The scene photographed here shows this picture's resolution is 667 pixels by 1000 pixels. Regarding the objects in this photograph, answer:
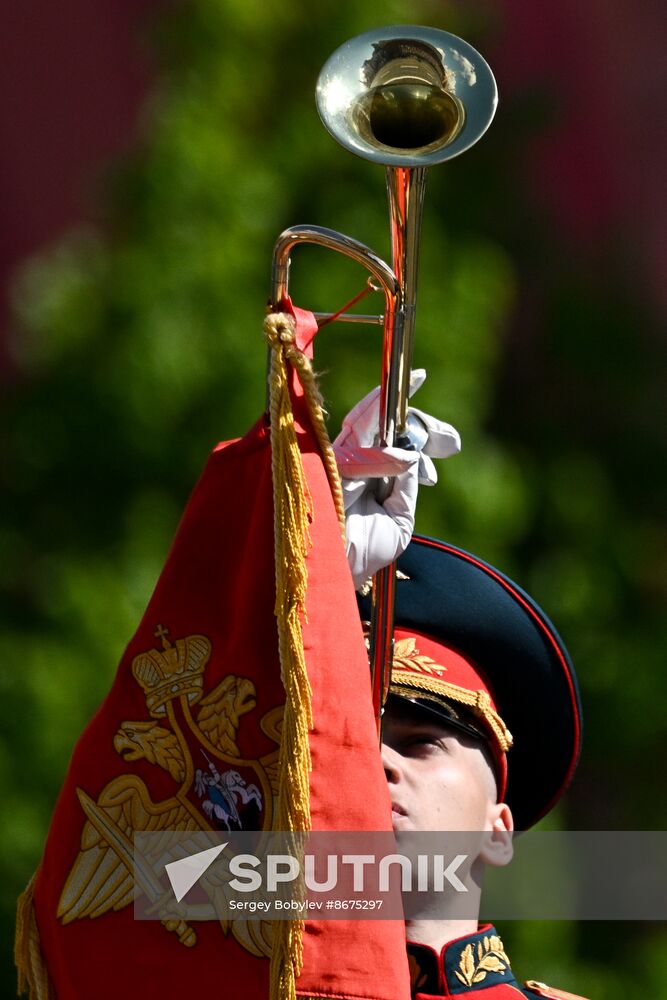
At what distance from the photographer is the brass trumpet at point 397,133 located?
2230 mm

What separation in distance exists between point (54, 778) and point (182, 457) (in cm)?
111

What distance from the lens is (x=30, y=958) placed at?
2121 millimetres

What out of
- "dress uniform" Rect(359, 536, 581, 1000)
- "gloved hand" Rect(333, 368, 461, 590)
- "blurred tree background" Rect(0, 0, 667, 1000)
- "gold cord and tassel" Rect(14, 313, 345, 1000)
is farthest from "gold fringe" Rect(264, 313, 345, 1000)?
"blurred tree background" Rect(0, 0, 667, 1000)

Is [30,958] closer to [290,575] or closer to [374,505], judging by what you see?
[290,575]

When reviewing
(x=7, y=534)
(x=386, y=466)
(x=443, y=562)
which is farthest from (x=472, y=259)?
(x=386, y=466)

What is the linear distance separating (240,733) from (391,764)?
20.2 inches

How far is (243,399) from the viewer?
5031mm

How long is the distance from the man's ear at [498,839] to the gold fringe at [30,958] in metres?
0.78

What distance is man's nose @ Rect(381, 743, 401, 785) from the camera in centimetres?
247

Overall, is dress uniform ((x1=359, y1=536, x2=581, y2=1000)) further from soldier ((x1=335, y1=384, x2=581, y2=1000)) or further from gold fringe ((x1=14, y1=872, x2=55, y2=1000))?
gold fringe ((x1=14, y1=872, x2=55, y2=1000))

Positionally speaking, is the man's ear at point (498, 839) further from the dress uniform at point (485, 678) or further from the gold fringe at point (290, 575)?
the gold fringe at point (290, 575)

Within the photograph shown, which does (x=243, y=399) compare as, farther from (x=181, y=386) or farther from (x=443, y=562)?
(x=443, y=562)

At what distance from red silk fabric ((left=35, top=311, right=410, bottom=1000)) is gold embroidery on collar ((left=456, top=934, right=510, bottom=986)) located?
1.76 ft

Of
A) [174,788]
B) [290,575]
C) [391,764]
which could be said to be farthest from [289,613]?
[391,764]
